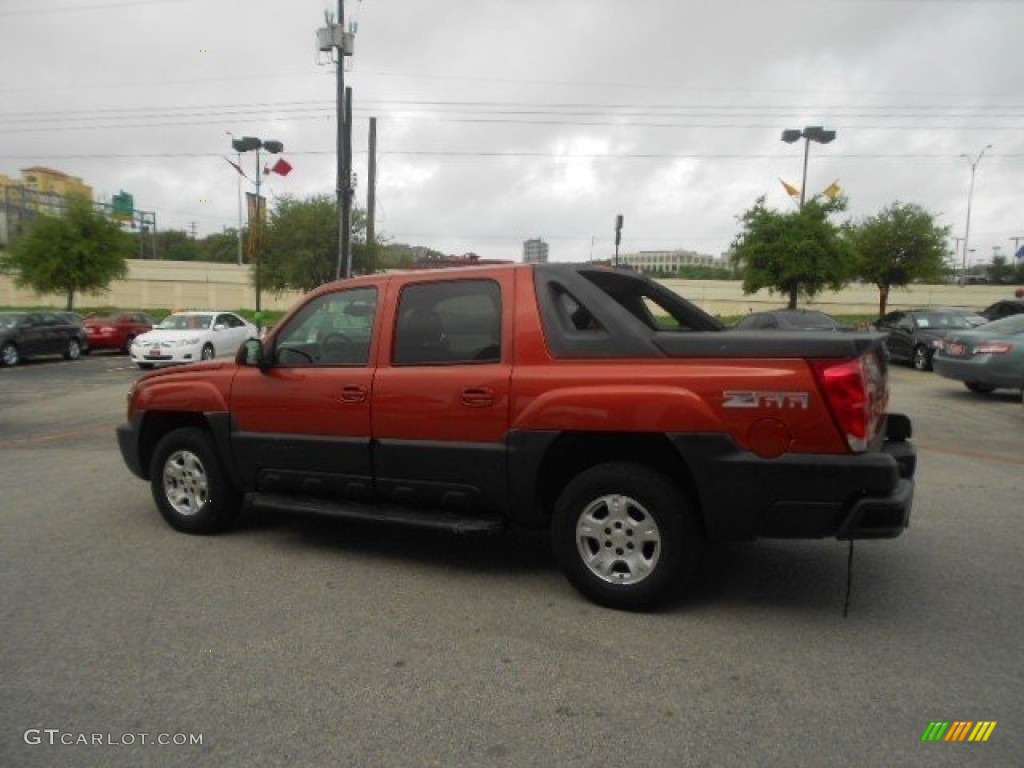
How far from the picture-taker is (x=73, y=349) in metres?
23.6

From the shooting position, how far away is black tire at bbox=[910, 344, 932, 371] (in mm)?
18797

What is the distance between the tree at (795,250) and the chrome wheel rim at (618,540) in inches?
1041

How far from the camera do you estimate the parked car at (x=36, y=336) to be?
2097 cm

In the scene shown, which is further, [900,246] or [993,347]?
[900,246]

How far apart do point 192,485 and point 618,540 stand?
126 inches

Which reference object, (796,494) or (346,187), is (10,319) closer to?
(346,187)

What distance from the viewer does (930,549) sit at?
17.0 ft

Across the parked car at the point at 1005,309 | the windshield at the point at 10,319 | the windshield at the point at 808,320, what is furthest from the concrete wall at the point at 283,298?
the windshield at the point at 808,320

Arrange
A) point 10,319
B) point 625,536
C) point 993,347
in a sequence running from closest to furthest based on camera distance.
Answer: point 625,536 → point 993,347 → point 10,319

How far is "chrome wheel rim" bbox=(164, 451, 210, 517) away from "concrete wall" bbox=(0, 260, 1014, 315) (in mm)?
50403

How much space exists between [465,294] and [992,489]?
17.4ft

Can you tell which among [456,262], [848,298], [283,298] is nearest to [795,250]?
[456,262]

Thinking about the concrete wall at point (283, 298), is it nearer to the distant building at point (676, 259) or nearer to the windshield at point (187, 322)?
the windshield at point (187, 322)

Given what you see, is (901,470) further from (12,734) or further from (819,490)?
(12,734)
